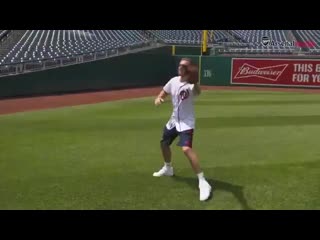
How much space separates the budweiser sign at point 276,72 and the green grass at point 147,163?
1196 centimetres

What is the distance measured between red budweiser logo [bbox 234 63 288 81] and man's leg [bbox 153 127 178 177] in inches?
771

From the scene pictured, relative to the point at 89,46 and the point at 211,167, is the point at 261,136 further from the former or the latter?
the point at 89,46

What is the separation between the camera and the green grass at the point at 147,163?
5.10 metres

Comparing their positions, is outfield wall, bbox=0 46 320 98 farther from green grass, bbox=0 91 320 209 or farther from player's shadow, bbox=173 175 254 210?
player's shadow, bbox=173 175 254 210

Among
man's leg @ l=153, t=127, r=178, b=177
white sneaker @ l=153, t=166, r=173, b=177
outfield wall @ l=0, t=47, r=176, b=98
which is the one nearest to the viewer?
man's leg @ l=153, t=127, r=178, b=177

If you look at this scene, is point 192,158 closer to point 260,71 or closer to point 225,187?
point 225,187

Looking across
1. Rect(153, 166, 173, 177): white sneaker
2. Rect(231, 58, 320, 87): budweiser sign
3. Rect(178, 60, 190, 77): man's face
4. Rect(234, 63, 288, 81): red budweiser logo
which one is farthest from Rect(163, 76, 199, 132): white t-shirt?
Rect(234, 63, 288, 81): red budweiser logo

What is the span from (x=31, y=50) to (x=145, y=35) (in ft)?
37.5

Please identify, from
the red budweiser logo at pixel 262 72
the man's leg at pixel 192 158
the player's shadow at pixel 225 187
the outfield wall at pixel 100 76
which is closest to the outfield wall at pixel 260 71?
the red budweiser logo at pixel 262 72

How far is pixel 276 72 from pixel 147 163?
19096 mm

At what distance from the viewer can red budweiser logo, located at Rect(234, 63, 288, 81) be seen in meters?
24.2

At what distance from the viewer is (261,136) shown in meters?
9.12

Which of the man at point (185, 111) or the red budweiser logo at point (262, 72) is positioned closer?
the man at point (185, 111)

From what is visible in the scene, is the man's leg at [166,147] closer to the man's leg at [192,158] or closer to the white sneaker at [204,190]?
the man's leg at [192,158]
